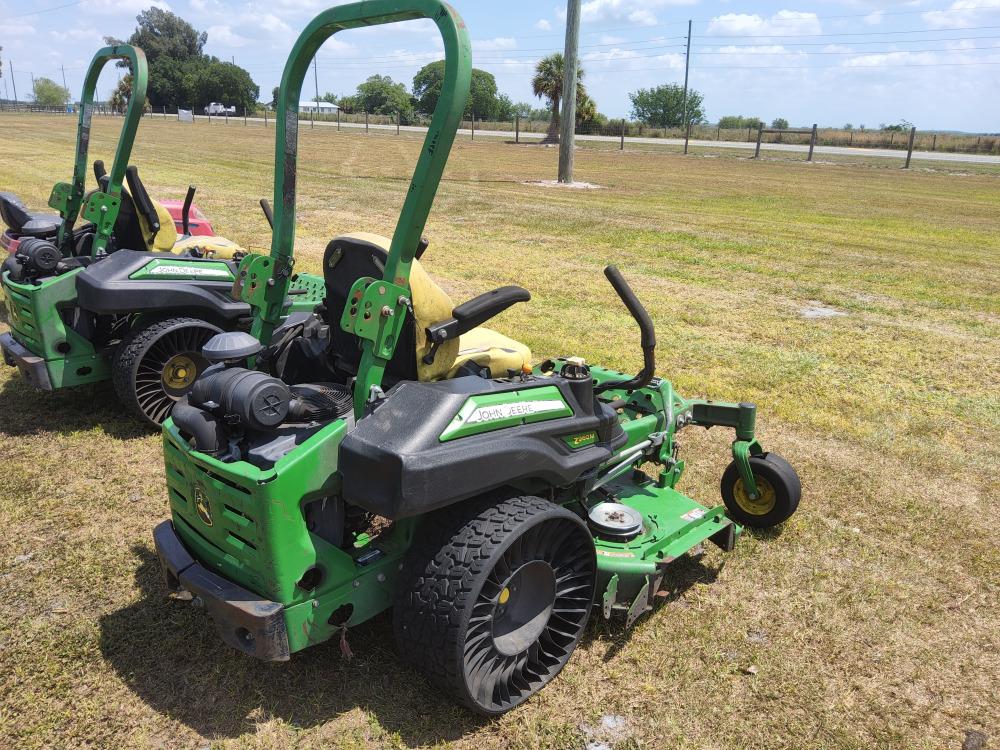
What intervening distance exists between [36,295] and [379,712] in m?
3.49

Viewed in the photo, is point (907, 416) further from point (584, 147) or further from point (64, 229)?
point (584, 147)

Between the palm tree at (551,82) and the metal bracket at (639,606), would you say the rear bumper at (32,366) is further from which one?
the palm tree at (551,82)

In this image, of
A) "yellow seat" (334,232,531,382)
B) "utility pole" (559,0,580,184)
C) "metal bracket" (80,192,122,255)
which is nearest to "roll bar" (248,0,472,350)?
"yellow seat" (334,232,531,382)

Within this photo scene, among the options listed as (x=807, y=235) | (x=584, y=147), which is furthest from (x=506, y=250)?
(x=584, y=147)

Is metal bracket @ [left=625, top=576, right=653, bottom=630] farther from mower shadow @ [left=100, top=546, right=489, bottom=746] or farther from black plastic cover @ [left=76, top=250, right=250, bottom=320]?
black plastic cover @ [left=76, top=250, right=250, bottom=320]

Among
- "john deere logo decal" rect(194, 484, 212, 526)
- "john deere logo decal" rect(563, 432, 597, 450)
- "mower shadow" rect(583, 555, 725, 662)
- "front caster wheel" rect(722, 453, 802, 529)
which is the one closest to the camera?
"john deere logo decal" rect(194, 484, 212, 526)

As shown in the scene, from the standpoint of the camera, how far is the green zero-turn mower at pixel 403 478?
7.87 ft

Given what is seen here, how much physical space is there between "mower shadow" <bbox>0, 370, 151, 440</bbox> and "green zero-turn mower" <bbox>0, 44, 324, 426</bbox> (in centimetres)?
29

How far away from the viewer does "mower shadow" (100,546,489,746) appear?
2.66 meters

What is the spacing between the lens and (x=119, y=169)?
508 cm

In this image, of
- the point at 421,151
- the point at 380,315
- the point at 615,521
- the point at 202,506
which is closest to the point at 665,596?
the point at 615,521

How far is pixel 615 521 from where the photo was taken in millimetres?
3287

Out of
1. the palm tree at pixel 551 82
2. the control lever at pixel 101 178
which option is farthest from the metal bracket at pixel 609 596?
the palm tree at pixel 551 82

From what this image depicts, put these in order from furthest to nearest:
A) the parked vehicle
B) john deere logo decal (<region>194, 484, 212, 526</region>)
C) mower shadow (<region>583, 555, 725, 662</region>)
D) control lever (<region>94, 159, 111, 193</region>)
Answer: the parked vehicle < control lever (<region>94, 159, 111, 193</region>) < mower shadow (<region>583, 555, 725, 662</region>) < john deere logo decal (<region>194, 484, 212, 526</region>)
